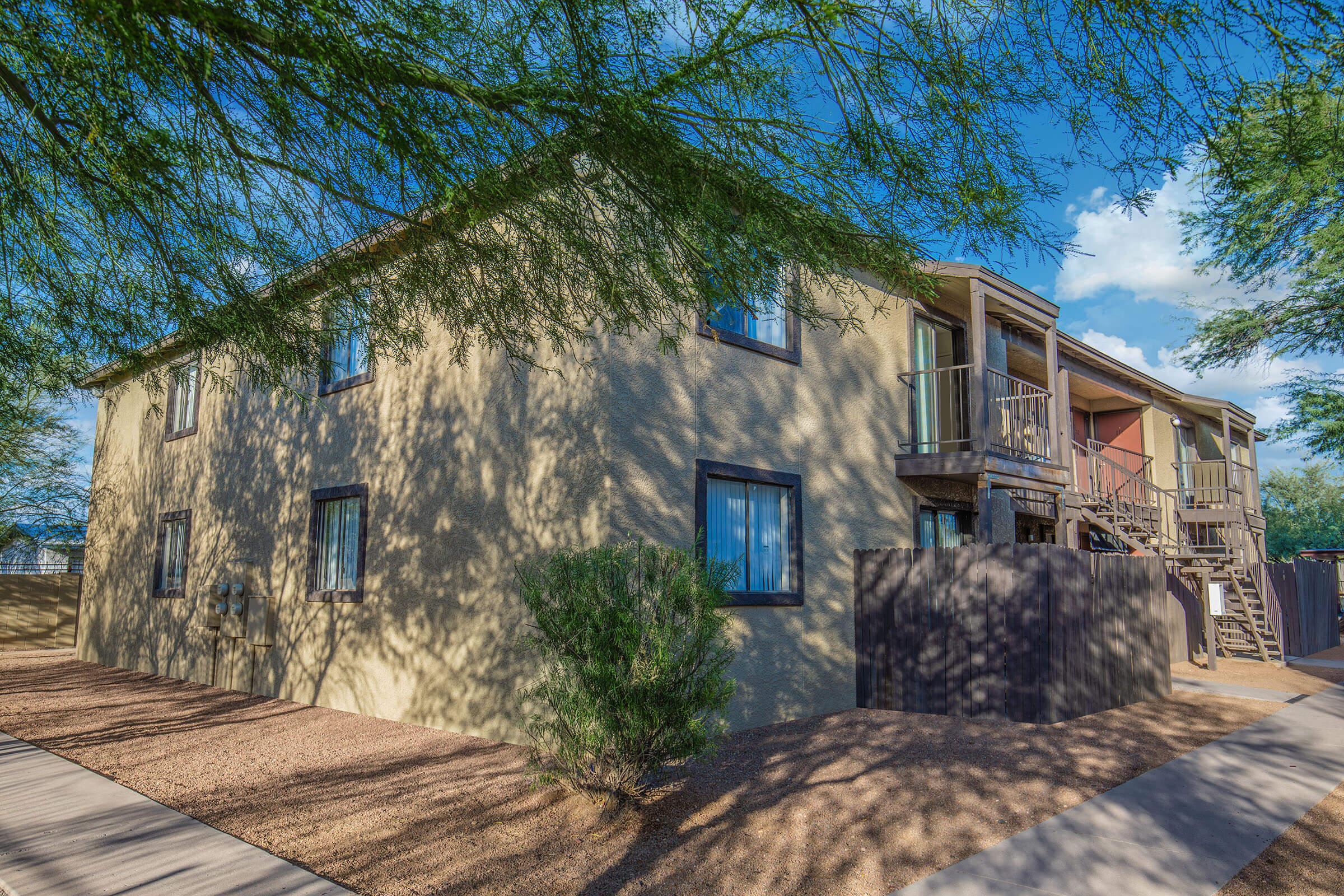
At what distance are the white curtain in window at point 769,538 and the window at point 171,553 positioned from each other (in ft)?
32.9

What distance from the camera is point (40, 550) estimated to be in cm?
2264

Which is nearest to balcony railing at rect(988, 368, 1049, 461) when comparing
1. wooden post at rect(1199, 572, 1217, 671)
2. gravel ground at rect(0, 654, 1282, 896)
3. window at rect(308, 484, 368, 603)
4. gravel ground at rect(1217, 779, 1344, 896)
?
wooden post at rect(1199, 572, 1217, 671)

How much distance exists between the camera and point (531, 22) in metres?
4.49

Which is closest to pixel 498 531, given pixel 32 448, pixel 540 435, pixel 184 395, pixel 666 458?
pixel 540 435

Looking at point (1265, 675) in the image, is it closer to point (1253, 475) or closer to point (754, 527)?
point (754, 527)

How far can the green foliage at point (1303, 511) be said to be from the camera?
5138 centimetres

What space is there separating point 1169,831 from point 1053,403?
7784 mm

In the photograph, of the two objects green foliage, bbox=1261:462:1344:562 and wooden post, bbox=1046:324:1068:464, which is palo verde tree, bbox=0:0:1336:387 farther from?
green foliage, bbox=1261:462:1344:562

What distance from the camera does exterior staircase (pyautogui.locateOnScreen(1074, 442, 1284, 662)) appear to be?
47.5 ft

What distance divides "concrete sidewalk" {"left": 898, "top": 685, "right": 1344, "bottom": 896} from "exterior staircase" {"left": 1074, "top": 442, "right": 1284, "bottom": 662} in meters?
6.34

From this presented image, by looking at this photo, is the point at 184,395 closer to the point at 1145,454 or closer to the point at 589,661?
the point at 589,661

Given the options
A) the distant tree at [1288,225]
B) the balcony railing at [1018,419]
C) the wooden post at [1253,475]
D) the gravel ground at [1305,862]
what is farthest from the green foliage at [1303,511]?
the gravel ground at [1305,862]

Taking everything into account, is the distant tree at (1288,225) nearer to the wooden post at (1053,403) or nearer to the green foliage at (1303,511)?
the wooden post at (1053,403)

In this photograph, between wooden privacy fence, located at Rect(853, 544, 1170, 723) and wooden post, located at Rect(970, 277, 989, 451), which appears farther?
wooden post, located at Rect(970, 277, 989, 451)
